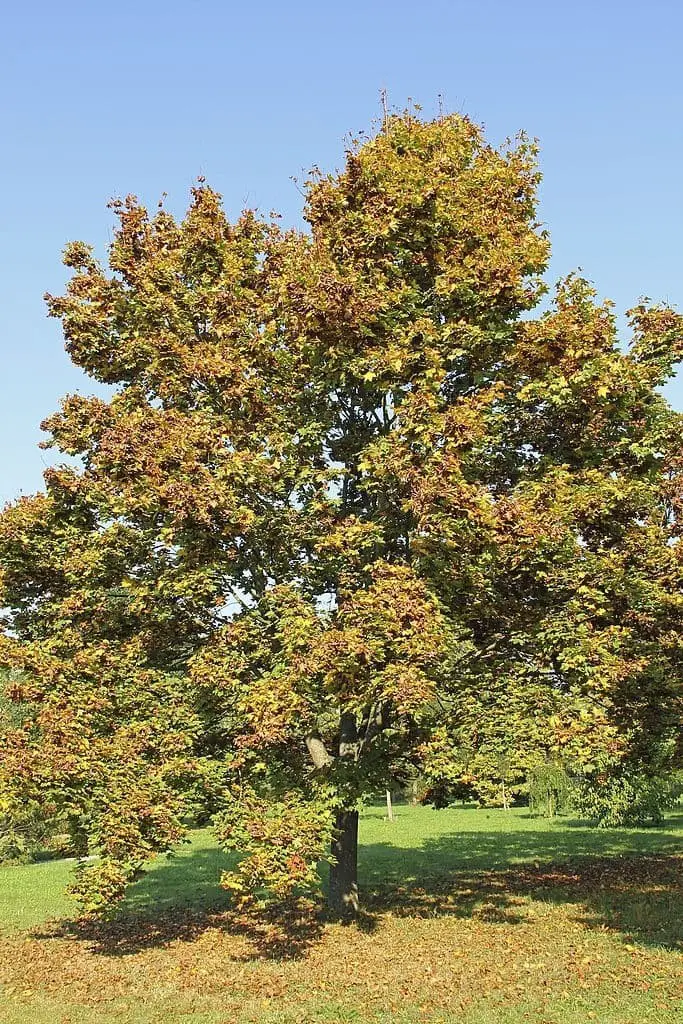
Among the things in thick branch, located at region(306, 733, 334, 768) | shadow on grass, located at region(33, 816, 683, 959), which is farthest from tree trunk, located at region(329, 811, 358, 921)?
thick branch, located at region(306, 733, 334, 768)

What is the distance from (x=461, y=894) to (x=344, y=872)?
3770 mm

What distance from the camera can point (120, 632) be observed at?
55.0 feet

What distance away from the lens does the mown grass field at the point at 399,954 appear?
1170cm

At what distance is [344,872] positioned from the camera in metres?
17.5

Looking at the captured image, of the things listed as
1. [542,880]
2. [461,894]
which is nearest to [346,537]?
[461,894]

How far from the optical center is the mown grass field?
11.7 meters

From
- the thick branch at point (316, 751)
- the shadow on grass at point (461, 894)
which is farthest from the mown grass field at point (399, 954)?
the thick branch at point (316, 751)

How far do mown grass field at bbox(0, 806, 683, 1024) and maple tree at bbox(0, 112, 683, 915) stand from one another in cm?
162

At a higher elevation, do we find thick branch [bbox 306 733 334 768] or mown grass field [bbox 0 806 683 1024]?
thick branch [bbox 306 733 334 768]

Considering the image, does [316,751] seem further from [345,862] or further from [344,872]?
[344,872]

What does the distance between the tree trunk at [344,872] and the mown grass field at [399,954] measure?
1.74 ft

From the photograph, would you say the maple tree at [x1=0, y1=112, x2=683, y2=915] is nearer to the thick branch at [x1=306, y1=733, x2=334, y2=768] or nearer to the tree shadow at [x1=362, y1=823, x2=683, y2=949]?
the thick branch at [x1=306, y1=733, x2=334, y2=768]

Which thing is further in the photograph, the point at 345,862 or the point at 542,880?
the point at 542,880

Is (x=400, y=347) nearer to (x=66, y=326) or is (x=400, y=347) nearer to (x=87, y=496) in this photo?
(x=87, y=496)
